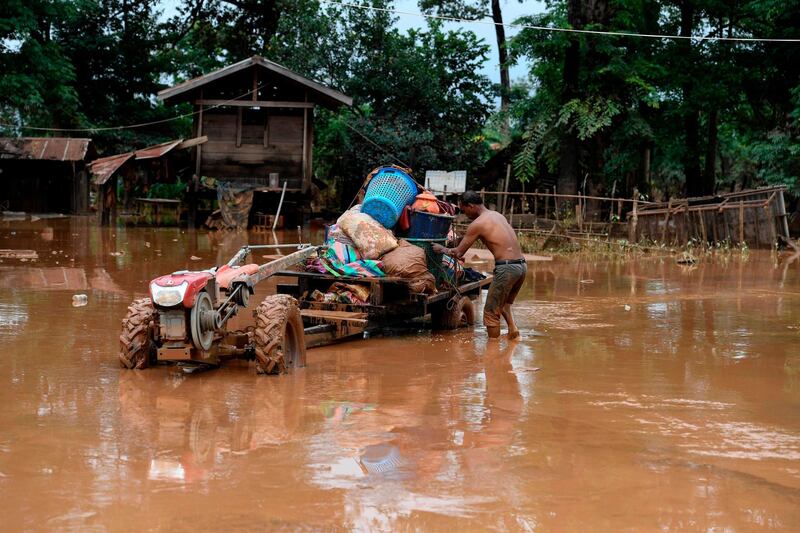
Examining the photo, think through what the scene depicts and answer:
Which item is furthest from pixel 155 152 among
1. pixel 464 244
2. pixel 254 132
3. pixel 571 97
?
pixel 464 244

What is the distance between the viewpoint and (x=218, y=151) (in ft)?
98.2

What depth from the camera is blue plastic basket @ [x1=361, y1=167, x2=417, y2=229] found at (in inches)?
395

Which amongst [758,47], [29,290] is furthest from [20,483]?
[758,47]

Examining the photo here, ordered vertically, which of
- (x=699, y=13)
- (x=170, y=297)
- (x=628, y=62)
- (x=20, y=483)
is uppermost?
(x=699, y=13)

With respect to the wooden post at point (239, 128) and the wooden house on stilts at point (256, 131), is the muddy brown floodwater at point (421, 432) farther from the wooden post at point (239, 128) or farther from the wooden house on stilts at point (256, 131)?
the wooden post at point (239, 128)

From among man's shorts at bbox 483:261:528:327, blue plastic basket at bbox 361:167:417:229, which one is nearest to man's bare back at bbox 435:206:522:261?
man's shorts at bbox 483:261:528:327

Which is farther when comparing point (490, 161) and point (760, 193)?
point (490, 161)

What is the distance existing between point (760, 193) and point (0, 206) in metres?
26.4

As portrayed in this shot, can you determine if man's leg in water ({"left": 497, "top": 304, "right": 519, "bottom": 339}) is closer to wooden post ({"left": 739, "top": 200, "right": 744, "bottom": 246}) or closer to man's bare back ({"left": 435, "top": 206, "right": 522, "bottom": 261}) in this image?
man's bare back ({"left": 435, "top": 206, "right": 522, "bottom": 261})

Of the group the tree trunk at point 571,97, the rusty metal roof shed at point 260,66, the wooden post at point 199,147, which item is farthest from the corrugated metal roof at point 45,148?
the tree trunk at point 571,97

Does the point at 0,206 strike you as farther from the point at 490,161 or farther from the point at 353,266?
the point at 353,266

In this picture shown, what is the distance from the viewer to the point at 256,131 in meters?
30.2

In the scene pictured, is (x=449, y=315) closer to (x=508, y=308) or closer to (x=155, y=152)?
(x=508, y=308)

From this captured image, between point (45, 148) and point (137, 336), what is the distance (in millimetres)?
27774
